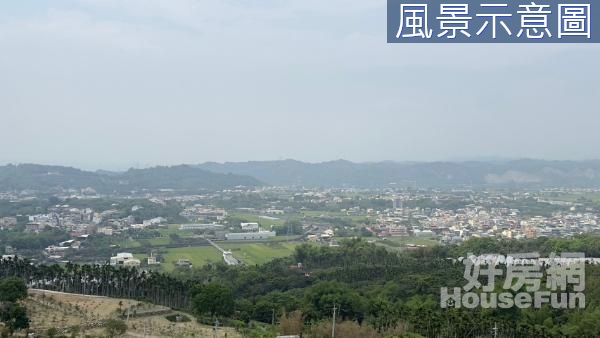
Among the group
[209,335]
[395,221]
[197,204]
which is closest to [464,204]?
[395,221]

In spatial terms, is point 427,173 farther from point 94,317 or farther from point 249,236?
point 94,317

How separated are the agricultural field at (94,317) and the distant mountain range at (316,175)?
64.9 meters

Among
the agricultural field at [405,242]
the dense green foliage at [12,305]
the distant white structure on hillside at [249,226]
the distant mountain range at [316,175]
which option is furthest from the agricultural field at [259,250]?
the distant mountain range at [316,175]

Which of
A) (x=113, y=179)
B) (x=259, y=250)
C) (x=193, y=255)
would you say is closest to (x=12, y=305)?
(x=193, y=255)

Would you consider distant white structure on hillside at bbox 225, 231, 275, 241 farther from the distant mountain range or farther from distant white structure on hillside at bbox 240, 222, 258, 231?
the distant mountain range

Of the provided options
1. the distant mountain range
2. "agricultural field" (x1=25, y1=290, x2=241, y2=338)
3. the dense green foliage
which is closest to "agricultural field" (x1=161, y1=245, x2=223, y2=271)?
"agricultural field" (x1=25, y1=290, x2=241, y2=338)

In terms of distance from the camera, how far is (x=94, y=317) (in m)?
18.4

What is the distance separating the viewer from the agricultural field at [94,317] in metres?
17.0

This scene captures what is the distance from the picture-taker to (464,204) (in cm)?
7081

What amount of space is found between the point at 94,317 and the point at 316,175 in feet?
355

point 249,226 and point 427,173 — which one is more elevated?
point 427,173

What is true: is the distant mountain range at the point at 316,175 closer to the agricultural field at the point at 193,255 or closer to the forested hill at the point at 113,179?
the forested hill at the point at 113,179

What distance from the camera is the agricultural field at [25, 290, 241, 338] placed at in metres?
17.0

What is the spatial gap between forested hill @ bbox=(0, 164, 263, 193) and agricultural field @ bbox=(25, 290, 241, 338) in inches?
2424
